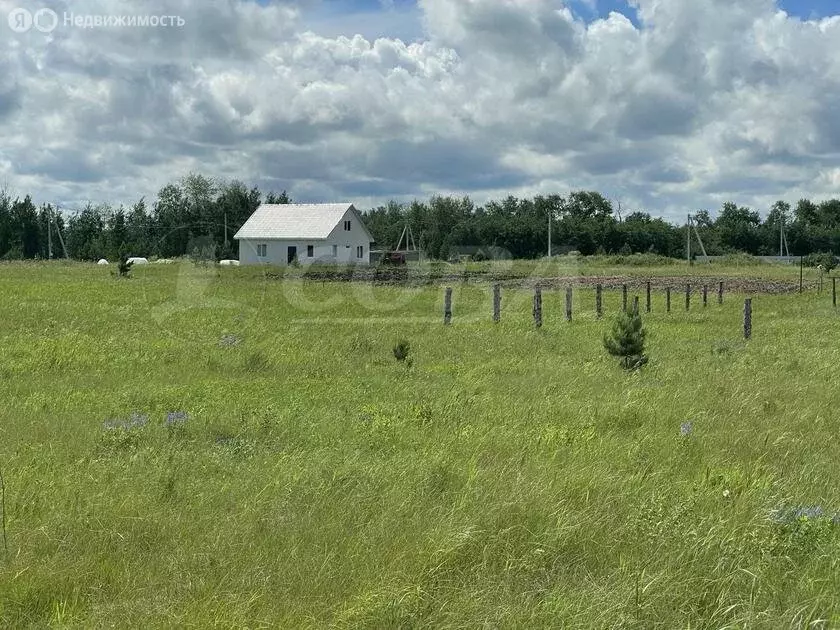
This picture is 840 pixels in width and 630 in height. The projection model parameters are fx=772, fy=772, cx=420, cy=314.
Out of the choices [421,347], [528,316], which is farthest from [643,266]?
[421,347]

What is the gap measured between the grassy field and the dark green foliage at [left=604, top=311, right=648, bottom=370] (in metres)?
0.31

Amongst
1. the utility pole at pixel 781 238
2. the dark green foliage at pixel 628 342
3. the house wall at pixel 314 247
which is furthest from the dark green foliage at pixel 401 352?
the utility pole at pixel 781 238

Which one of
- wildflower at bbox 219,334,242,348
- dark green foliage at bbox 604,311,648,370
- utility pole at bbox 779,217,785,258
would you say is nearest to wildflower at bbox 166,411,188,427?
wildflower at bbox 219,334,242,348

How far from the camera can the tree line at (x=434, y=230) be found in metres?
75.6

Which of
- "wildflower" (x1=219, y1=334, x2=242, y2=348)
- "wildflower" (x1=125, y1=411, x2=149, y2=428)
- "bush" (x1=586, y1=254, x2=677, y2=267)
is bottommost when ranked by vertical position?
"wildflower" (x1=125, y1=411, x2=149, y2=428)

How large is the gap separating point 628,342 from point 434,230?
259 feet

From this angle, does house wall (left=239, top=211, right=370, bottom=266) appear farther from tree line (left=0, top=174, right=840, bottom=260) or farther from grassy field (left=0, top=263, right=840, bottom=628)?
grassy field (left=0, top=263, right=840, bottom=628)

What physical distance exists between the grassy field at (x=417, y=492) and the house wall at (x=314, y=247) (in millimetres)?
42920

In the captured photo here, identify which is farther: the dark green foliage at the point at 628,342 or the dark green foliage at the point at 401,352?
the dark green foliage at the point at 401,352

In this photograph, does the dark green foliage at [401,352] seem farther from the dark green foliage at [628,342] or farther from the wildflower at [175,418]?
the wildflower at [175,418]

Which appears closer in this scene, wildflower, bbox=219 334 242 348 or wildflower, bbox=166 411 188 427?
wildflower, bbox=166 411 188 427

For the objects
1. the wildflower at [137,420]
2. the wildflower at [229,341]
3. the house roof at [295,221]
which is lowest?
the wildflower at [137,420]

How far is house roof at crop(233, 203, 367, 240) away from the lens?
5569 cm

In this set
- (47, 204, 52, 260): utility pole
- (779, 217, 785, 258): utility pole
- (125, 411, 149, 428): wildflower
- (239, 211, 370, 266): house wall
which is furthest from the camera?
(779, 217, 785, 258): utility pole
